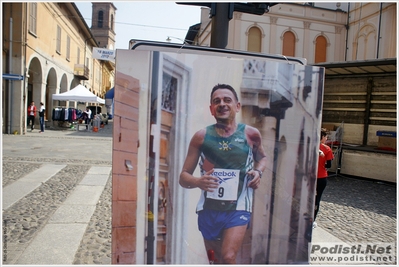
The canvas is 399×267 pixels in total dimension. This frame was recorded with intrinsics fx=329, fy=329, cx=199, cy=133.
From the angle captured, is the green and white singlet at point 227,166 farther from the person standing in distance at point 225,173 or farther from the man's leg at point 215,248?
the man's leg at point 215,248

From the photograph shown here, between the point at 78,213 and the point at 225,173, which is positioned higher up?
the point at 225,173

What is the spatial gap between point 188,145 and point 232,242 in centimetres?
90

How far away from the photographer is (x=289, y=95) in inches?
106

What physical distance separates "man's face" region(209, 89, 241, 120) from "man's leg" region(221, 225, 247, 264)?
0.93 metres

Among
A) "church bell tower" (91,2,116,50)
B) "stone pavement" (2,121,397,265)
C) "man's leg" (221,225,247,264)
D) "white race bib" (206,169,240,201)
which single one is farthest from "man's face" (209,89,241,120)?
"church bell tower" (91,2,116,50)

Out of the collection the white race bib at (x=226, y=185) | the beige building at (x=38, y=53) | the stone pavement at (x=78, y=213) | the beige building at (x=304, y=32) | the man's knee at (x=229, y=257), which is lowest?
the stone pavement at (x=78, y=213)

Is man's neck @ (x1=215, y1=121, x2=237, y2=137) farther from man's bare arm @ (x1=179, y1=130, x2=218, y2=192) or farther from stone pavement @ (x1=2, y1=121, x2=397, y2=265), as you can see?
stone pavement @ (x1=2, y1=121, x2=397, y2=265)

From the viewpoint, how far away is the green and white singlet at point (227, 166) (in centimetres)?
260

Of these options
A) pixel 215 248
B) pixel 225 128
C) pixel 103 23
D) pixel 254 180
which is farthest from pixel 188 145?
pixel 103 23

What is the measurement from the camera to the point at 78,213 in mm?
5086

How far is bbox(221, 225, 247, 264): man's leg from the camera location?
2713mm

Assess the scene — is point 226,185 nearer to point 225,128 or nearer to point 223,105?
point 225,128

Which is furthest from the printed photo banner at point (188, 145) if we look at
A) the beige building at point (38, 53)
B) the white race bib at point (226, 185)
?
the beige building at point (38, 53)

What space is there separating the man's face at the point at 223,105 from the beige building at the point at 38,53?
49.6 ft
